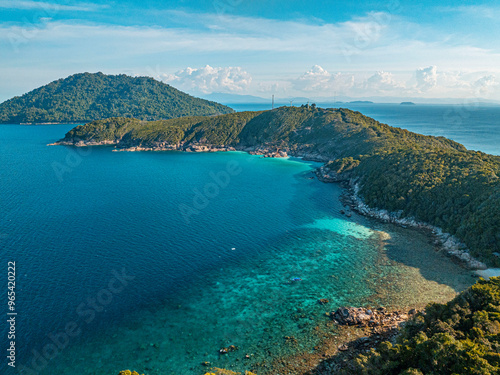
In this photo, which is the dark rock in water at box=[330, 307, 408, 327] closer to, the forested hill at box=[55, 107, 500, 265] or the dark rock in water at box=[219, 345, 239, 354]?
the dark rock in water at box=[219, 345, 239, 354]

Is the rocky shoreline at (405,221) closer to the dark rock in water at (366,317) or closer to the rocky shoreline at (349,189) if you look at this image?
the rocky shoreline at (349,189)

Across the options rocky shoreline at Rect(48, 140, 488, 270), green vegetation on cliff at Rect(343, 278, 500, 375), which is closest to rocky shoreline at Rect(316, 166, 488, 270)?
rocky shoreline at Rect(48, 140, 488, 270)

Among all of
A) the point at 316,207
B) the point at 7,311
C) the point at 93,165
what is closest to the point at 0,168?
the point at 93,165

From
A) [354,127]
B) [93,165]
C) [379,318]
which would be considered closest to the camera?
[379,318]

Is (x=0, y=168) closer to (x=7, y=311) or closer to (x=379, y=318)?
(x=7, y=311)

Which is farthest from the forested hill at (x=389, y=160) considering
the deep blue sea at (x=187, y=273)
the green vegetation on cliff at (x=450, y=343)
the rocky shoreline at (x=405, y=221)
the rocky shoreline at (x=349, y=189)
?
the green vegetation on cliff at (x=450, y=343)

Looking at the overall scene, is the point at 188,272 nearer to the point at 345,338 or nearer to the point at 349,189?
the point at 345,338

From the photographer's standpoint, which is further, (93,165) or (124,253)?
(93,165)

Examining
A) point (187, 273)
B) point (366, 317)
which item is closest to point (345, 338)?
point (366, 317)
